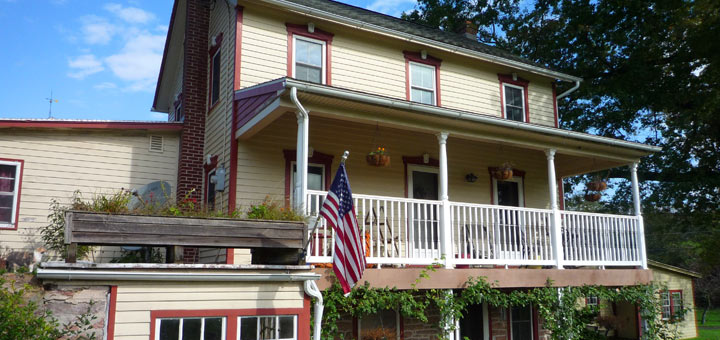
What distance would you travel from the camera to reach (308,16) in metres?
11.5

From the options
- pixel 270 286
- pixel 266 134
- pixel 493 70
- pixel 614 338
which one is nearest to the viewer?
pixel 270 286

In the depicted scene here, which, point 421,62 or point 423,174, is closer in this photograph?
point 423,174

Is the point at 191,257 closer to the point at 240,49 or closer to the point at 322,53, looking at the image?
the point at 240,49

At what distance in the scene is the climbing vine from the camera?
8195 mm

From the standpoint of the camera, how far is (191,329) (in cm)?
656

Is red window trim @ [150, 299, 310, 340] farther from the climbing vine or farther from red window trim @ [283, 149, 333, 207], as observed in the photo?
red window trim @ [283, 149, 333, 207]

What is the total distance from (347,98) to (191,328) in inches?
156

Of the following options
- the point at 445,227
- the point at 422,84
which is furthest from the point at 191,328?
the point at 422,84

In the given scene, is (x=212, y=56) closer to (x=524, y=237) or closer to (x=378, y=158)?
(x=378, y=158)

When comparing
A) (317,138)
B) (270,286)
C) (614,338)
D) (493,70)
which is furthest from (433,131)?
(614,338)

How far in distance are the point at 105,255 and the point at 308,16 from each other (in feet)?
19.7

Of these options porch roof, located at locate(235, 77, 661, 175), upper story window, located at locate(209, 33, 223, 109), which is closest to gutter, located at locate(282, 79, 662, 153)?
porch roof, located at locate(235, 77, 661, 175)

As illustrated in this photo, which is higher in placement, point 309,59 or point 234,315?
point 309,59

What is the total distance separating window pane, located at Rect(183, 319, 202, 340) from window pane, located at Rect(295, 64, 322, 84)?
607 centimetres
